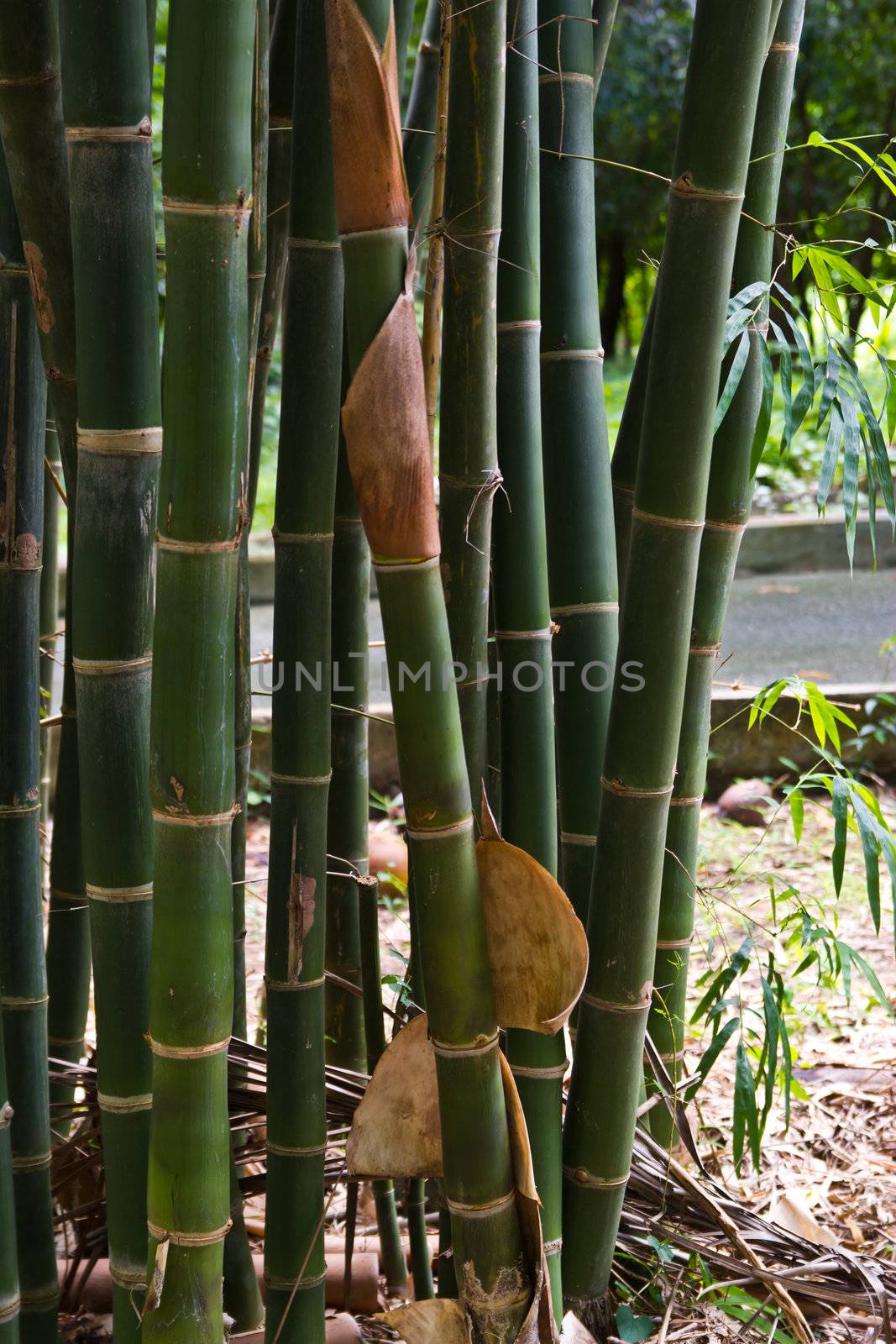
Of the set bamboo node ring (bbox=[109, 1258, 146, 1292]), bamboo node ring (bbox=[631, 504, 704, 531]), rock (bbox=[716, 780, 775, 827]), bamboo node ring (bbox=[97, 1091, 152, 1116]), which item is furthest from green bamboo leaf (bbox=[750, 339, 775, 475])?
rock (bbox=[716, 780, 775, 827])

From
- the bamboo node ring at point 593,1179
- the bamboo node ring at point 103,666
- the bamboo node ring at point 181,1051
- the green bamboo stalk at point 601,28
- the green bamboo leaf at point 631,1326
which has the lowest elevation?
the green bamboo leaf at point 631,1326

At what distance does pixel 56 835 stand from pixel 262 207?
688mm

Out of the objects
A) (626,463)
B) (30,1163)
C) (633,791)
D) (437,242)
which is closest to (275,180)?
(437,242)

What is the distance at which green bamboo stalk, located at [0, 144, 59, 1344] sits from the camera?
1040 mm

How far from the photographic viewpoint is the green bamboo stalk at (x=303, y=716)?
1.00 metres

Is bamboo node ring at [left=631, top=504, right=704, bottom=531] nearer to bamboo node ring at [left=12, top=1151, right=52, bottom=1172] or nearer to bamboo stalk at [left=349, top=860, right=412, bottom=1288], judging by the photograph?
bamboo stalk at [left=349, top=860, right=412, bottom=1288]

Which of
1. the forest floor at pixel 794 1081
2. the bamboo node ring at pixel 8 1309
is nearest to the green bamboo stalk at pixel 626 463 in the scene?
the forest floor at pixel 794 1081

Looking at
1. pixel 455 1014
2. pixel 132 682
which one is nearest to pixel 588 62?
pixel 132 682

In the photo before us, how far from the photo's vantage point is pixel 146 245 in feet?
2.79

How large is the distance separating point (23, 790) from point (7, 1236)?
366 mm

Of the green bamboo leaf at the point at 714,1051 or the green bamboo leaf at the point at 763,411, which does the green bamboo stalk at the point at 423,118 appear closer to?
the green bamboo leaf at the point at 763,411

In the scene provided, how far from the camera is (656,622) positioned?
1.02 meters

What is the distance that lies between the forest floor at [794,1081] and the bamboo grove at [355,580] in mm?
192

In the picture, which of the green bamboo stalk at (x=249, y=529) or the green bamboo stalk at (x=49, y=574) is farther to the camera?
the green bamboo stalk at (x=49, y=574)
